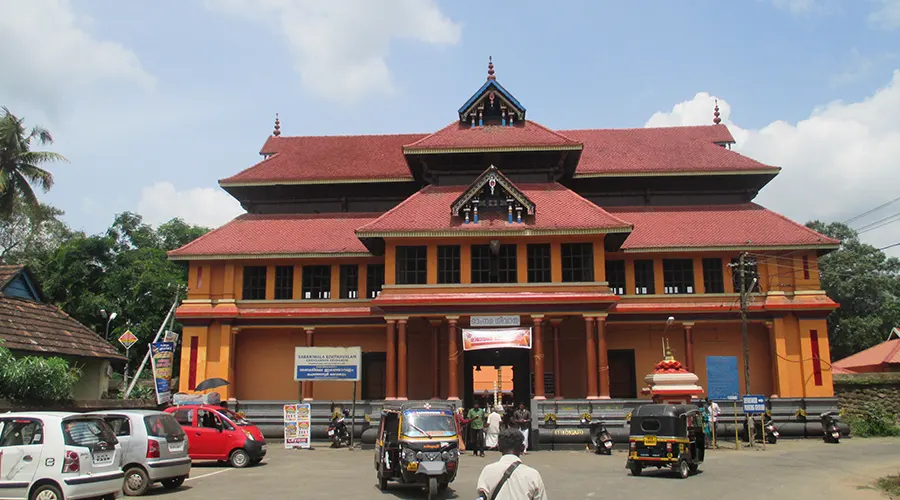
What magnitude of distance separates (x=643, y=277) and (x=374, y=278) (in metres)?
11.6

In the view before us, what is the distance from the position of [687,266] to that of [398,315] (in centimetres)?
1292

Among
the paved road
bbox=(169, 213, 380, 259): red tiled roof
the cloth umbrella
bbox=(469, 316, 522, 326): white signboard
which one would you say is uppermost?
bbox=(169, 213, 380, 259): red tiled roof

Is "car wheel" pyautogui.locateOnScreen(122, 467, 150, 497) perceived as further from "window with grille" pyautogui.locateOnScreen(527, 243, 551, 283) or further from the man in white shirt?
"window with grille" pyautogui.locateOnScreen(527, 243, 551, 283)

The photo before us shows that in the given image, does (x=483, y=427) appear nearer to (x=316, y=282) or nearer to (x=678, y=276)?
(x=316, y=282)

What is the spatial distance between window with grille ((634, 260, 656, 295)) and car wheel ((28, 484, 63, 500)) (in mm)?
24384

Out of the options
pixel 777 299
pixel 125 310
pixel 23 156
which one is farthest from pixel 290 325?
pixel 125 310

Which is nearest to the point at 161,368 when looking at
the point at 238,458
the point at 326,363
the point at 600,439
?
the point at 326,363

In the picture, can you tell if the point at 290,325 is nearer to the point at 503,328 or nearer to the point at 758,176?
the point at 503,328

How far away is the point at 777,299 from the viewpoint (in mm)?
30156

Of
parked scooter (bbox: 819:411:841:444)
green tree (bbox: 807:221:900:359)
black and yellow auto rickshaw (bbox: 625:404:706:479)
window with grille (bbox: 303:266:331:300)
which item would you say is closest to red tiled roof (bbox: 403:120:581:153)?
window with grille (bbox: 303:266:331:300)

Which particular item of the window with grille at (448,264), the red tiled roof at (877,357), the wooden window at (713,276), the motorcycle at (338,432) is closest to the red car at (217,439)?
the motorcycle at (338,432)

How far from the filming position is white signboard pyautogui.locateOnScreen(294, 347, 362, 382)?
1021 inches

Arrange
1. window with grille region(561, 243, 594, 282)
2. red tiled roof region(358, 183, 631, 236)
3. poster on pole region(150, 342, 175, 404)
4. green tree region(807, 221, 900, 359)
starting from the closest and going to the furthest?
red tiled roof region(358, 183, 631, 236) < window with grille region(561, 243, 594, 282) < poster on pole region(150, 342, 175, 404) < green tree region(807, 221, 900, 359)

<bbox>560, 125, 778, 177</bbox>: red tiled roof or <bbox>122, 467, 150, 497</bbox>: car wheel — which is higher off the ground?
<bbox>560, 125, 778, 177</bbox>: red tiled roof
